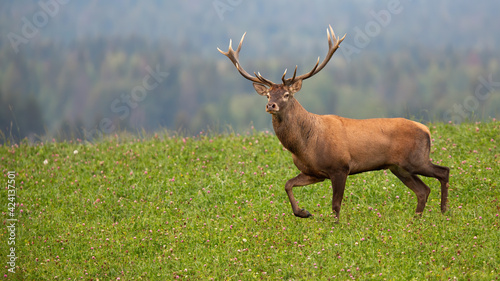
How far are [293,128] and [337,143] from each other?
2.24ft

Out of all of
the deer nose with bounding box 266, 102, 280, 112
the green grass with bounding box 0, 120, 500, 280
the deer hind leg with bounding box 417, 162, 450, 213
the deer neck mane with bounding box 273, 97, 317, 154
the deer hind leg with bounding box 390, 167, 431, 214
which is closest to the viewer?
the green grass with bounding box 0, 120, 500, 280

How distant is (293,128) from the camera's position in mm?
9430

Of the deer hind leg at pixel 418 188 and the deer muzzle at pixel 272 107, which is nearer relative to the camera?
the deer muzzle at pixel 272 107

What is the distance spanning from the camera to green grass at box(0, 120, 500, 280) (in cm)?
850

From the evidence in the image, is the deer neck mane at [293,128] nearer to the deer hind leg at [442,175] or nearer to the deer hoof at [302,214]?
the deer hoof at [302,214]

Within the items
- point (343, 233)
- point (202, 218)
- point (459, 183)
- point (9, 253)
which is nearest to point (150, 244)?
point (202, 218)

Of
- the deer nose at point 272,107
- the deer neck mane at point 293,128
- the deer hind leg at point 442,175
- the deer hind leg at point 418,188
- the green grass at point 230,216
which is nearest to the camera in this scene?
the green grass at point 230,216

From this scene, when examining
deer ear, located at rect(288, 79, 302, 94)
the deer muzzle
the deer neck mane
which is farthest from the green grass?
deer ear, located at rect(288, 79, 302, 94)

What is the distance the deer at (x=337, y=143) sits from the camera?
30.9 ft

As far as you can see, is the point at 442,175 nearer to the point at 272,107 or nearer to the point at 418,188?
the point at 418,188

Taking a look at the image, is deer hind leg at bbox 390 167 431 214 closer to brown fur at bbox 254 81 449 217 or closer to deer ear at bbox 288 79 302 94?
brown fur at bbox 254 81 449 217

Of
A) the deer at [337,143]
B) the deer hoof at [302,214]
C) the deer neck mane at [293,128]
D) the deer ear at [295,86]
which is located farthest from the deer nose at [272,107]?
the deer hoof at [302,214]

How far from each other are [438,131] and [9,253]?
9.08 meters

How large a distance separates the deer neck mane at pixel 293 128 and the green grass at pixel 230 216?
1.23m
